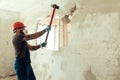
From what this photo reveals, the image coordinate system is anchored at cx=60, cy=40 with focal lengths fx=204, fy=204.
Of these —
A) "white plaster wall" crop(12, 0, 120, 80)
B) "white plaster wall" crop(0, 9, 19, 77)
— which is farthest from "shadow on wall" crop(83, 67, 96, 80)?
"white plaster wall" crop(0, 9, 19, 77)

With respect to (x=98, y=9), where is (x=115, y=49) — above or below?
below

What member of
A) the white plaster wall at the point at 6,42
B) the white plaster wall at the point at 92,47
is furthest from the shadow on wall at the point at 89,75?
the white plaster wall at the point at 6,42

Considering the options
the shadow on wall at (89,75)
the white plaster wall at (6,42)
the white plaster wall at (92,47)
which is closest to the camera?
the white plaster wall at (92,47)

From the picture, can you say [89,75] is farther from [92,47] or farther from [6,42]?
[6,42]

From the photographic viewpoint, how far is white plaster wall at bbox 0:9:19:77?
15.8 ft

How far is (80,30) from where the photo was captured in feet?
9.84

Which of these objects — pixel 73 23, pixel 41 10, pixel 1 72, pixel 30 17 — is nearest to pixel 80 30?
pixel 73 23

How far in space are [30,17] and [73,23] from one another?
134 centimetres

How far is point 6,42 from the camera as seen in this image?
490 centimetres

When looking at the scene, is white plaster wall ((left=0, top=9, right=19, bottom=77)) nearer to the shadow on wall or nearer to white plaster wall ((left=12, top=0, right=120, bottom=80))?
white plaster wall ((left=12, top=0, right=120, bottom=80))

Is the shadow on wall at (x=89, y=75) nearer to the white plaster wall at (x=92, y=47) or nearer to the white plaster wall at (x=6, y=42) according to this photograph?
the white plaster wall at (x=92, y=47)

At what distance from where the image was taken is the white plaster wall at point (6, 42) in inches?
189

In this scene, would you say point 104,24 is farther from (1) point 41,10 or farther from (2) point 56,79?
(1) point 41,10

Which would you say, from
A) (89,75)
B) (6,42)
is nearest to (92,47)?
(89,75)
